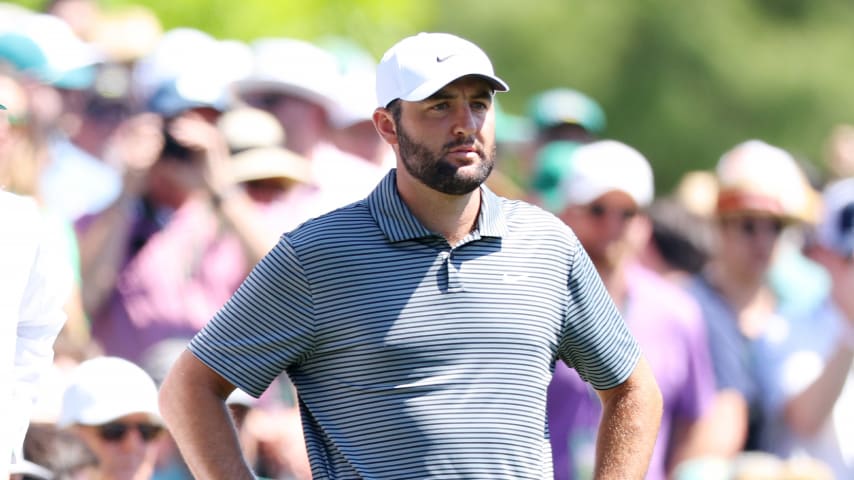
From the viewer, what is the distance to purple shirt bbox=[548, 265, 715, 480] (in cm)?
657

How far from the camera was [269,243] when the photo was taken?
7.04 metres

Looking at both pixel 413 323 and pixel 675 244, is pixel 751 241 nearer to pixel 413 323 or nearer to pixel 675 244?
pixel 675 244

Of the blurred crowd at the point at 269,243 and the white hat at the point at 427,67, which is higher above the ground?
the white hat at the point at 427,67

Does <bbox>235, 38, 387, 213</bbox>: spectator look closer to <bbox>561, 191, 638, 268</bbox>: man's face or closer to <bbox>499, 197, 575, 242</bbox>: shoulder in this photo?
<bbox>561, 191, 638, 268</bbox>: man's face

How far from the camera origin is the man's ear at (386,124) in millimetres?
4668

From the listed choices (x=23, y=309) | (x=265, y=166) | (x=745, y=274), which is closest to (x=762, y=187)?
(x=745, y=274)

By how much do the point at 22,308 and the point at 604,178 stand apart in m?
3.00

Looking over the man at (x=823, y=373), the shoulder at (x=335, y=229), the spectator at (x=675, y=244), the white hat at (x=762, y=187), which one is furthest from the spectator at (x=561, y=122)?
the shoulder at (x=335, y=229)

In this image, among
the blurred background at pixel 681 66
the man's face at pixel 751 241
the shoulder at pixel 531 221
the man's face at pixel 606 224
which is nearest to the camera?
the shoulder at pixel 531 221

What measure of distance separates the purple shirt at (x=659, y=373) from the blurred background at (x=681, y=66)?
36.7 feet

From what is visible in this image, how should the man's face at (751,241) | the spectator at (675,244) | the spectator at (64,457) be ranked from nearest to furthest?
1. the spectator at (64,457)
2. the man's face at (751,241)
3. the spectator at (675,244)

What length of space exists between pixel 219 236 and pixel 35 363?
7.98 feet

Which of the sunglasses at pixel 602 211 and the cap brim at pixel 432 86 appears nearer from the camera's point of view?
the cap brim at pixel 432 86

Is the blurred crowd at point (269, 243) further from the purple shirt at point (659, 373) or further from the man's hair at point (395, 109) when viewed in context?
the man's hair at point (395, 109)
